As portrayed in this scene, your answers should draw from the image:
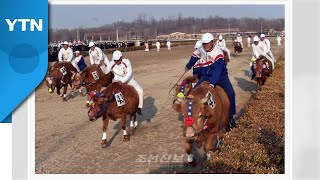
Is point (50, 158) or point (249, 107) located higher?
point (249, 107)

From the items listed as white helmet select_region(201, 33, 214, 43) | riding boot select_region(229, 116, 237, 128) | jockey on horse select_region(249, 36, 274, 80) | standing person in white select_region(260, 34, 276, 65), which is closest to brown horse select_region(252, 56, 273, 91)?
jockey on horse select_region(249, 36, 274, 80)

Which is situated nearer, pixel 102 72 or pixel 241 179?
pixel 241 179

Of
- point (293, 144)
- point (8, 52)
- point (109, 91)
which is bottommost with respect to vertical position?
point (293, 144)

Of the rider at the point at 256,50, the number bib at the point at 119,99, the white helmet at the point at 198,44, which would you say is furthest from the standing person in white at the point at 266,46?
the number bib at the point at 119,99

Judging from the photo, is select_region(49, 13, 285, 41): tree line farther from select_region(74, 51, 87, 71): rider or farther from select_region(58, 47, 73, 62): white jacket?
select_region(74, 51, 87, 71): rider

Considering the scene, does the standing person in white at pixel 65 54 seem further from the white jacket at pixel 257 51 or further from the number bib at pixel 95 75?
the white jacket at pixel 257 51

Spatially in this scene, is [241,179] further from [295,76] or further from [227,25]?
[227,25]

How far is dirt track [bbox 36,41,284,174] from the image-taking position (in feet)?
28.0

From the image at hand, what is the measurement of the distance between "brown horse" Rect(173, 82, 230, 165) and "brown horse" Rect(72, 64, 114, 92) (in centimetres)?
330

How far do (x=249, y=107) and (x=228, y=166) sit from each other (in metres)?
2.24

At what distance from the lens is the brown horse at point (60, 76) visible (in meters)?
9.78

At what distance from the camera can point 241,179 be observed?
8109 millimetres

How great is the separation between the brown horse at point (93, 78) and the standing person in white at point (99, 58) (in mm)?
166

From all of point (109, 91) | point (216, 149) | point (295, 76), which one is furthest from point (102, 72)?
point (295, 76)
